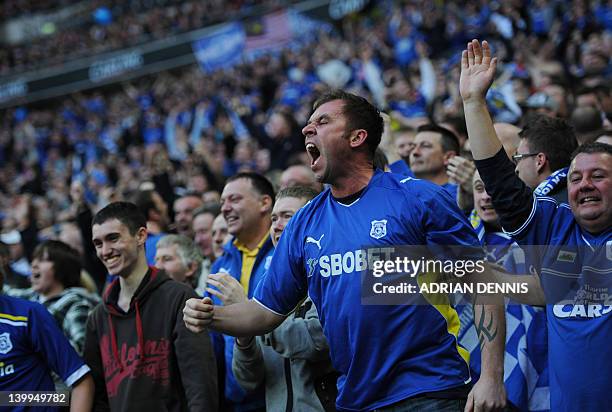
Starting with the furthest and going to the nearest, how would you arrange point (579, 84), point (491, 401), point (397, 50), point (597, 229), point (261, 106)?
point (261, 106), point (397, 50), point (579, 84), point (597, 229), point (491, 401)

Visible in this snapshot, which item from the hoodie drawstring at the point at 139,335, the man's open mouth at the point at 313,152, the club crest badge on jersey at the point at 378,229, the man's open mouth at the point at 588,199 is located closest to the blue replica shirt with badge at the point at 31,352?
the hoodie drawstring at the point at 139,335

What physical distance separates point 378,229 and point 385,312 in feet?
1.02

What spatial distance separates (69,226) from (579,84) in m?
5.26

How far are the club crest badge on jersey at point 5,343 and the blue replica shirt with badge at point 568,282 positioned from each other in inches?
96.7

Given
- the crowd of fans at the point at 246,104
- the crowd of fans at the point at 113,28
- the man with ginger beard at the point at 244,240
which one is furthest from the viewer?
the crowd of fans at the point at 113,28

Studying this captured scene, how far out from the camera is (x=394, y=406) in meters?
2.95

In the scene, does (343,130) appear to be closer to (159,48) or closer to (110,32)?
(159,48)

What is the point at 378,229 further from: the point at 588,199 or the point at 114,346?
the point at 114,346

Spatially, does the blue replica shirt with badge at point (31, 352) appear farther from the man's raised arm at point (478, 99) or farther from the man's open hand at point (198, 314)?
the man's raised arm at point (478, 99)

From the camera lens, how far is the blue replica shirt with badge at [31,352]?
4004 mm

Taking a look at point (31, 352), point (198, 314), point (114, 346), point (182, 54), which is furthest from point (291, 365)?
point (182, 54)

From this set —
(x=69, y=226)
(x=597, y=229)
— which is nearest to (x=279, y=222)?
(x=597, y=229)

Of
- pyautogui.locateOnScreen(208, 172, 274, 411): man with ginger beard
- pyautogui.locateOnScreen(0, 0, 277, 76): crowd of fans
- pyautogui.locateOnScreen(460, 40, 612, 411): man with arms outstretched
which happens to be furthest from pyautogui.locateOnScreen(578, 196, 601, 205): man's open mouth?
pyautogui.locateOnScreen(0, 0, 277, 76): crowd of fans

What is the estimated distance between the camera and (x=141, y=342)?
13.5ft
